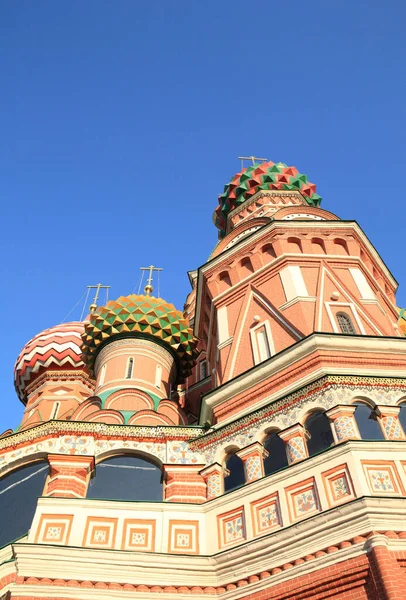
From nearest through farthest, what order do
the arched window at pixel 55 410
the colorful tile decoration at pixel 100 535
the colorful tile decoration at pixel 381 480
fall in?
the colorful tile decoration at pixel 381 480
the colorful tile decoration at pixel 100 535
the arched window at pixel 55 410

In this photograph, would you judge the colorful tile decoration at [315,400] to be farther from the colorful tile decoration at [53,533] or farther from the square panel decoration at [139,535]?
the colorful tile decoration at [53,533]

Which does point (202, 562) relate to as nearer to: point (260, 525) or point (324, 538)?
point (260, 525)

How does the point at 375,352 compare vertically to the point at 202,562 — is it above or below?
above

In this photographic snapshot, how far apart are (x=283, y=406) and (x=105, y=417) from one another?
405 cm

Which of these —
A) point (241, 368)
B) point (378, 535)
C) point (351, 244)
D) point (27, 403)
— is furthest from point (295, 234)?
point (27, 403)

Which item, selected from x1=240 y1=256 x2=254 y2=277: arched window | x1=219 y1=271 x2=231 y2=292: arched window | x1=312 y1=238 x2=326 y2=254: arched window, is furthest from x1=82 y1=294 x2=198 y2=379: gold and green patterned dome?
x1=312 y1=238 x2=326 y2=254: arched window

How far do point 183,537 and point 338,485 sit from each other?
247cm

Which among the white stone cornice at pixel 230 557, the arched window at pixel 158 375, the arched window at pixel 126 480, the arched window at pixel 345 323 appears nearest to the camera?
the white stone cornice at pixel 230 557

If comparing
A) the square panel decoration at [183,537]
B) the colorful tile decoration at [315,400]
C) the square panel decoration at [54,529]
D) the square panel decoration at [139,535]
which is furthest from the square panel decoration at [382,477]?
the square panel decoration at [54,529]

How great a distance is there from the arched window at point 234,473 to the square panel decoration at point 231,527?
1.68 feet

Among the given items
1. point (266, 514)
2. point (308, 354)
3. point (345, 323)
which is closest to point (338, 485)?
point (266, 514)

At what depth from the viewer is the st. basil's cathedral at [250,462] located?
285 inches

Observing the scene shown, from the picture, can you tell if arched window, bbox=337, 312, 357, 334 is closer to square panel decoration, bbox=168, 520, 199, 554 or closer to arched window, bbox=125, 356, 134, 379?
square panel decoration, bbox=168, 520, 199, 554

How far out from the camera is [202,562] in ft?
26.0
